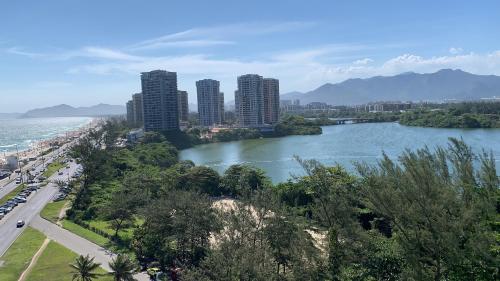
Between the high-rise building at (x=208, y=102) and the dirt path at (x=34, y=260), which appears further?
the high-rise building at (x=208, y=102)

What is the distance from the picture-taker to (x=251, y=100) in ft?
234

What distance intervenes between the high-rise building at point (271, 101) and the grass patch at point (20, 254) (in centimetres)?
5753

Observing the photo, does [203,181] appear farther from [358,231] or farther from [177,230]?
[358,231]

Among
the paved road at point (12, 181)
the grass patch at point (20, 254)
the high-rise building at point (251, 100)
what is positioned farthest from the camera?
the high-rise building at point (251, 100)

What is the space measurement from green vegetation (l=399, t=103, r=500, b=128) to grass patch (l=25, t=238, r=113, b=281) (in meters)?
56.6

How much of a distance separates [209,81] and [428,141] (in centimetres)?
4689

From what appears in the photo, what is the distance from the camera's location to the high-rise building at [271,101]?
7394 cm

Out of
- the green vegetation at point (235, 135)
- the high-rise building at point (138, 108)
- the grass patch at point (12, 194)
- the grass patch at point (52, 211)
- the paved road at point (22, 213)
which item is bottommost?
the grass patch at point (12, 194)

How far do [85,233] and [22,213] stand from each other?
6129 millimetres

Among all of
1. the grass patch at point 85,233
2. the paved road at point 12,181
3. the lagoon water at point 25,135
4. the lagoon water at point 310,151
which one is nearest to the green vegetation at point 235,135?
the lagoon water at point 310,151

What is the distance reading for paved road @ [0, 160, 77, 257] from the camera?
1701cm

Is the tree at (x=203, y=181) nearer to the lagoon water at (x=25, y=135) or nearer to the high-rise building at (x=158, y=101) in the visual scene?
the high-rise building at (x=158, y=101)

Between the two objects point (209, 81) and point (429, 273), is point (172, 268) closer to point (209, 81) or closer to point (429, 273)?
point (429, 273)

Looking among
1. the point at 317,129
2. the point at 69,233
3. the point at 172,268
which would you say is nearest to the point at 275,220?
the point at 172,268
